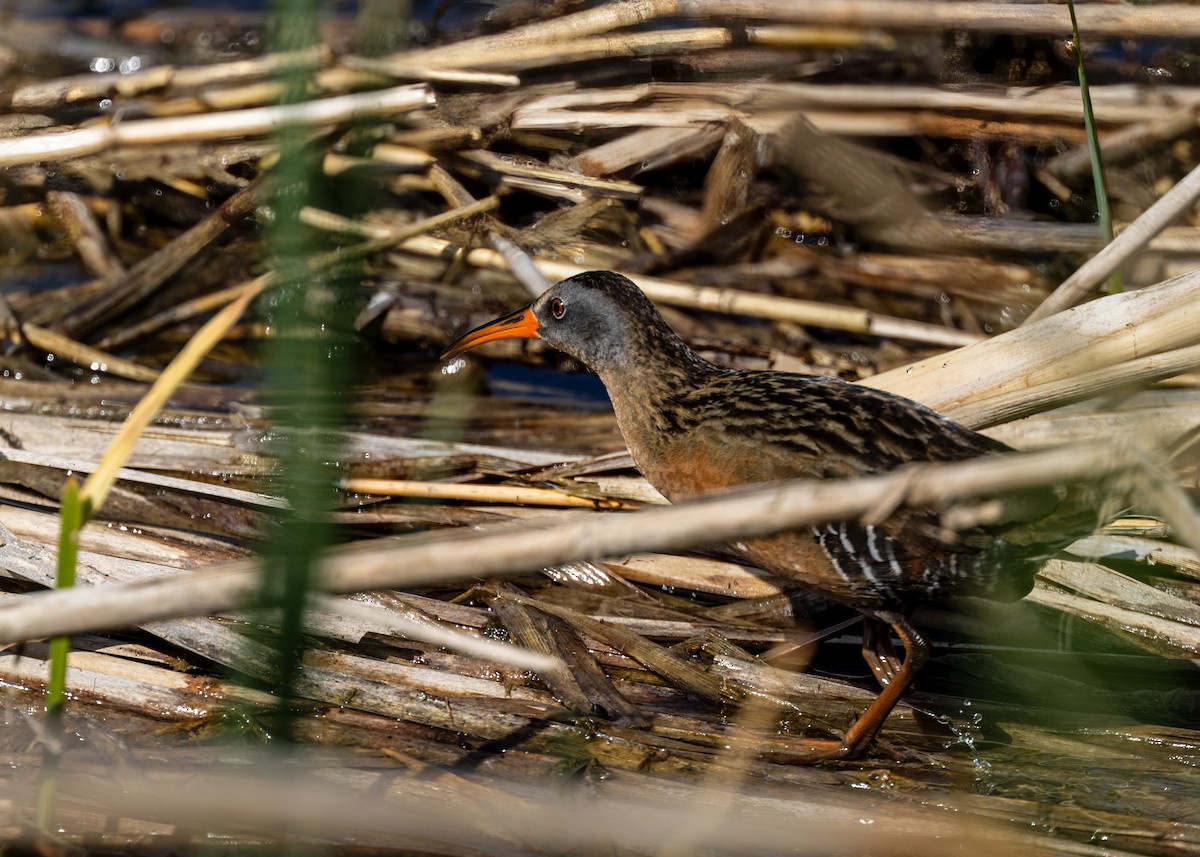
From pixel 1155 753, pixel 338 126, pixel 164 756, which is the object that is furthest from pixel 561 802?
pixel 338 126

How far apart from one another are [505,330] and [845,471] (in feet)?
4.37

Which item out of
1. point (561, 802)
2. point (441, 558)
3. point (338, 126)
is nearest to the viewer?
point (441, 558)

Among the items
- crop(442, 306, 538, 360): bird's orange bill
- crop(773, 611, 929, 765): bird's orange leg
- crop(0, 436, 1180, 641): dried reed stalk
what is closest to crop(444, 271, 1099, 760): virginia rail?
crop(773, 611, 929, 765): bird's orange leg

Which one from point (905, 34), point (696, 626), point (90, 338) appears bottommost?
point (696, 626)

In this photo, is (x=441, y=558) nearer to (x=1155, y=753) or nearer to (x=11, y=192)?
(x=1155, y=753)

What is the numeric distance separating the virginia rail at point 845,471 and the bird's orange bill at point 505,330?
A: 1.33ft

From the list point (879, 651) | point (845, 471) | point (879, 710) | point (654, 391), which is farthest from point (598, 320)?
point (879, 710)

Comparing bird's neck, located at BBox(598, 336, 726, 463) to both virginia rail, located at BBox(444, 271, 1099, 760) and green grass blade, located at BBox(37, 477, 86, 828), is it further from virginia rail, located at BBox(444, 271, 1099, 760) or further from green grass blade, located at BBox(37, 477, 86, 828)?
green grass blade, located at BBox(37, 477, 86, 828)

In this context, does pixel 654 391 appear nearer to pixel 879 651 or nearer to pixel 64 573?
pixel 879 651

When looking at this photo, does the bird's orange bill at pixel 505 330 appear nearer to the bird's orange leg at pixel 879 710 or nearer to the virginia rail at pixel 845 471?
the virginia rail at pixel 845 471

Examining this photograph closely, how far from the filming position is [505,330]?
3.80 metres

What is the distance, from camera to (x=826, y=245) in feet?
16.1

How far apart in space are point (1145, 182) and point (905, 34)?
1.06 meters

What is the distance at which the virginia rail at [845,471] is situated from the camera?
2750 mm
